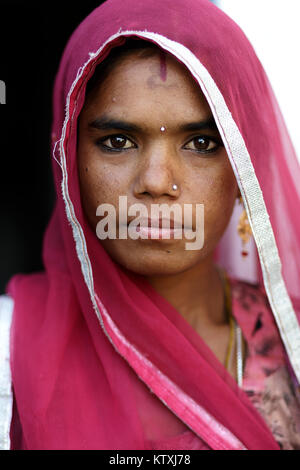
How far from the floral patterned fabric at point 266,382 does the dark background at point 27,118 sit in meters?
1.90

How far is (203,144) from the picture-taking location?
1183 mm

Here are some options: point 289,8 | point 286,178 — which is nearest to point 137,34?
point 286,178

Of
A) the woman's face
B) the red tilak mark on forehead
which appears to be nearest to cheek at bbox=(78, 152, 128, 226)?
the woman's face

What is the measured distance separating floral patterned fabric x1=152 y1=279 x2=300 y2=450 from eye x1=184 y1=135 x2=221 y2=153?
0.52 m

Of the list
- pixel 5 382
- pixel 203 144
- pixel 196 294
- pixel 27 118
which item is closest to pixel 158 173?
pixel 203 144

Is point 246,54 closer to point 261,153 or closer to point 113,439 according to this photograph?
point 261,153

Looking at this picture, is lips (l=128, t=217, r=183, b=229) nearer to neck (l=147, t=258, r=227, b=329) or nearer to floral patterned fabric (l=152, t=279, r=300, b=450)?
neck (l=147, t=258, r=227, b=329)

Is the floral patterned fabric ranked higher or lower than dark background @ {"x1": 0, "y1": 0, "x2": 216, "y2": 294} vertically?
lower

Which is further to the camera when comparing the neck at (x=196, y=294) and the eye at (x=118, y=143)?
the neck at (x=196, y=294)

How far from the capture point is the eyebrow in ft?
3.71

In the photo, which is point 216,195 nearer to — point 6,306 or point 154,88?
point 154,88

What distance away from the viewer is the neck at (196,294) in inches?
54.4

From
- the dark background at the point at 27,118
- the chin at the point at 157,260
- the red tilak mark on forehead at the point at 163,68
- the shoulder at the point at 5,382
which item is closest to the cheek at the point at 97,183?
the chin at the point at 157,260

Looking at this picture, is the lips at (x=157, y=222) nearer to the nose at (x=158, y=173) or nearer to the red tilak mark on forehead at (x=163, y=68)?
the nose at (x=158, y=173)
